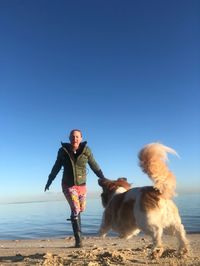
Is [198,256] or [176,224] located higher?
[176,224]

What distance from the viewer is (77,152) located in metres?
8.00

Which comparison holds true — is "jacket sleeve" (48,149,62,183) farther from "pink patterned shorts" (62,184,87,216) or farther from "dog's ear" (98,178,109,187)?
"dog's ear" (98,178,109,187)

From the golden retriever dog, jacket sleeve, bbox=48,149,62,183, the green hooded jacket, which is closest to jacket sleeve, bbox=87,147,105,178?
the green hooded jacket

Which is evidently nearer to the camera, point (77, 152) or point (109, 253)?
point (109, 253)

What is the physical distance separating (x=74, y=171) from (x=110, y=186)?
1.04 m

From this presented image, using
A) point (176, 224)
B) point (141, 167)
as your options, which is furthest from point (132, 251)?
point (141, 167)

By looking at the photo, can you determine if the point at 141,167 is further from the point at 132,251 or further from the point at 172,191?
A: the point at 132,251

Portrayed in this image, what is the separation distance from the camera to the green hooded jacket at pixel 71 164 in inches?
312

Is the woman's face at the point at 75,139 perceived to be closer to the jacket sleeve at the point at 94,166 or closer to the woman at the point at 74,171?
the woman at the point at 74,171

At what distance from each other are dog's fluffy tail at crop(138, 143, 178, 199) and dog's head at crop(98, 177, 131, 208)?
4.33ft

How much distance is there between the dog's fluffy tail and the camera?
222 inches

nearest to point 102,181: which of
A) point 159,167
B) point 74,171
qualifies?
point 74,171

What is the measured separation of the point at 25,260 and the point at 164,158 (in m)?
2.47

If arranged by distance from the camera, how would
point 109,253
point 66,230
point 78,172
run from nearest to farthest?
point 109,253 → point 78,172 → point 66,230
